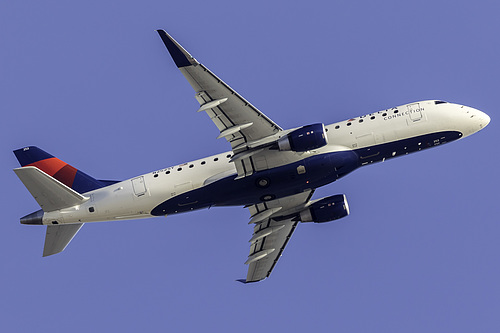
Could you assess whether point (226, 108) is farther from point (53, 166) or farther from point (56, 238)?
point (56, 238)

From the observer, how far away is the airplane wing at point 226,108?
49969mm

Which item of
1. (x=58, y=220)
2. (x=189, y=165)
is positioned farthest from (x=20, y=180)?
(x=189, y=165)

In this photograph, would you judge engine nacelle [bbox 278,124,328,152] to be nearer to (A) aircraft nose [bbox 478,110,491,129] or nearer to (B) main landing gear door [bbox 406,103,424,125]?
(B) main landing gear door [bbox 406,103,424,125]

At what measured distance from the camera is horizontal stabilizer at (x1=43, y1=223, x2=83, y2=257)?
59.8 m

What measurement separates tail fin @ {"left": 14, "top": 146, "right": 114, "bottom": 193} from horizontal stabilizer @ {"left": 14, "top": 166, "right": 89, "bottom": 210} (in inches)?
90.2

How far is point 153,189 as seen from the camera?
57469mm

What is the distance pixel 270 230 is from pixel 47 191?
19.5 m

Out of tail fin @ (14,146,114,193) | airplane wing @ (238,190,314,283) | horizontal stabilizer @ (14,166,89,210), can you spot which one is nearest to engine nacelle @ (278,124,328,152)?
airplane wing @ (238,190,314,283)

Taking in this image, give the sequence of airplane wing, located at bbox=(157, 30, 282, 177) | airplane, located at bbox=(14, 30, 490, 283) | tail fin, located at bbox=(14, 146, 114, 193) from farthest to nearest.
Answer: tail fin, located at bbox=(14, 146, 114, 193), airplane, located at bbox=(14, 30, 490, 283), airplane wing, located at bbox=(157, 30, 282, 177)

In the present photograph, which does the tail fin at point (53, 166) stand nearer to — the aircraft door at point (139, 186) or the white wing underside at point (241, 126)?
the aircraft door at point (139, 186)

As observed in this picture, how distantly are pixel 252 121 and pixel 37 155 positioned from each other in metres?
19.3

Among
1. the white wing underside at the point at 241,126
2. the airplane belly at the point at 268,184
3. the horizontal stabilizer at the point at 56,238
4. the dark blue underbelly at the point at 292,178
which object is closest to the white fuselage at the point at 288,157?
the dark blue underbelly at the point at 292,178

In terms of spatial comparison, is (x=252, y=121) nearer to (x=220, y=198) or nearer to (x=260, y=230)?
(x=220, y=198)

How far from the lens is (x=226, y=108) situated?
52.9 m
